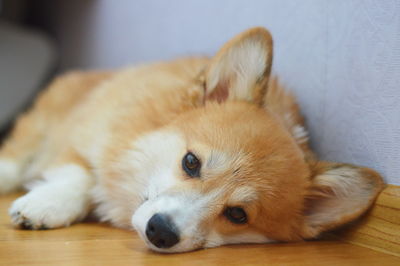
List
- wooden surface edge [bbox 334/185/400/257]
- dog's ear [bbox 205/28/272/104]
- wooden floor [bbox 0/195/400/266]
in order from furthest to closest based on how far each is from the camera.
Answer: dog's ear [bbox 205/28/272/104], wooden surface edge [bbox 334/185/400/257], wooden floor [bbox 0/195/400/266]

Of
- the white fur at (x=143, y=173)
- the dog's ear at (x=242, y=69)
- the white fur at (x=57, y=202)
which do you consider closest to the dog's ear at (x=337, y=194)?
the dog's ear at (x=242, y=69)

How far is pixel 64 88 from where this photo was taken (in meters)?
2.71

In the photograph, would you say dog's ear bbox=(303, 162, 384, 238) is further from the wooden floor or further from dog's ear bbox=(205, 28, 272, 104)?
dog's ear bbox=(205, 28, 272, 104)

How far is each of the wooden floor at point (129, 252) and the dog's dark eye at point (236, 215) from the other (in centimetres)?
8

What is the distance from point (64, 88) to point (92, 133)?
96 cm

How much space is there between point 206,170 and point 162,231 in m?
0.24

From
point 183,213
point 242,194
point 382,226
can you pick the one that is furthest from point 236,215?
point 382,226

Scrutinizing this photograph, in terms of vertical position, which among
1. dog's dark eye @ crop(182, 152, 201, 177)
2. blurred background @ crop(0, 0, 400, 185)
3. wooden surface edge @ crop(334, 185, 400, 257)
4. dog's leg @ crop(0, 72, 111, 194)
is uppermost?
blurred background @ crop(0, 0, 400, 185)

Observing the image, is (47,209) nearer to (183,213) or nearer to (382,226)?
(183,213)

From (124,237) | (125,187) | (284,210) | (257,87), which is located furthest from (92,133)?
(284,210)

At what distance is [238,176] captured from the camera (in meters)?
1.37

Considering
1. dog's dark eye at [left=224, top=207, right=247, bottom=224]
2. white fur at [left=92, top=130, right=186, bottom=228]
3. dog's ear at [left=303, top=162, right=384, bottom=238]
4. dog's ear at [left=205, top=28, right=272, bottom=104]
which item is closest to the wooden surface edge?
dog's ear at [left=303, top=162, right=384, bottom=238]

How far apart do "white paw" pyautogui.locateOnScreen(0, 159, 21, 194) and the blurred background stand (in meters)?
0.95

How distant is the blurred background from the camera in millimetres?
1435
